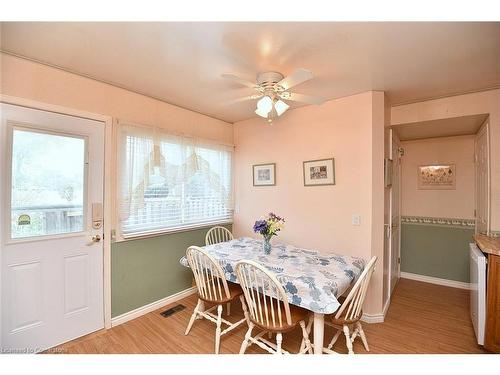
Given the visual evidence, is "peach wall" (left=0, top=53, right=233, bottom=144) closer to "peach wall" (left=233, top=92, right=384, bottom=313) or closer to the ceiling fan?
"peach wall" (left=233, top=92, right=384, bottom=313)

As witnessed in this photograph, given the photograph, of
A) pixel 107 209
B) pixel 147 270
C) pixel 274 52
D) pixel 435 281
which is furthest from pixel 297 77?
pixel 435 281

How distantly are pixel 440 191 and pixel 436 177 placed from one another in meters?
0.21

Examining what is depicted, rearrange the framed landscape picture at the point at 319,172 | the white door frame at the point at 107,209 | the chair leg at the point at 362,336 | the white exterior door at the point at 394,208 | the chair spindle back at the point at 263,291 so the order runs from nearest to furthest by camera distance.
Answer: the chair spindle back at the point at 263,291 < the chair leg at the point at 362,336 < the white door frame at the point at 107,209 < the framed landscape picture at the point at 319,172 < the white exterior door at the point at 394,208

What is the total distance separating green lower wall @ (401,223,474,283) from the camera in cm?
325

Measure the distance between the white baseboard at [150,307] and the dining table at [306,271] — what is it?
909mm

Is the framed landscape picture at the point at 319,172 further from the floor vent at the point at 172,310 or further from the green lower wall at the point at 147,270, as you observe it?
the floor vent at the point at 172,310

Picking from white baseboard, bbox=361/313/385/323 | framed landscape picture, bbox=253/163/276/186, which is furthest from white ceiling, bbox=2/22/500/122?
white baseboard, bbox=361/313/385/323

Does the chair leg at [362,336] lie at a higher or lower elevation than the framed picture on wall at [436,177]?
lower

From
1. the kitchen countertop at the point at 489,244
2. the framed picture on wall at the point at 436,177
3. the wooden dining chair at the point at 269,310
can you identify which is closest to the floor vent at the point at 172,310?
the wooden dining chair at the point at 269,310

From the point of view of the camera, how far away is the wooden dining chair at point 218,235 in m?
3.22

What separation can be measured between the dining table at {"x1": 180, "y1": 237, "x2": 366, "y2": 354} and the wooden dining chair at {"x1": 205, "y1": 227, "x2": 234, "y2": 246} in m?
0.60

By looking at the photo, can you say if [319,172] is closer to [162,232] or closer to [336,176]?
[336,176]

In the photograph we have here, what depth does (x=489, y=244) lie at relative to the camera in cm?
195

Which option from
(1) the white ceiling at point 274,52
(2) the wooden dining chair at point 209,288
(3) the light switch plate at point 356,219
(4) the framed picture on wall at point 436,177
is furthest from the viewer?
(4) the framed picture on wall at point 436,177
